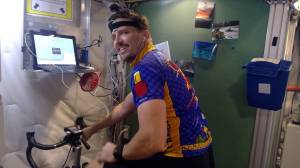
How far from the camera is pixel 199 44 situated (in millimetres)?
2133

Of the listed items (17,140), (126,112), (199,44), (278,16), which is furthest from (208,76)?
(17,140)

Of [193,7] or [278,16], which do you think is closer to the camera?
[278,16]

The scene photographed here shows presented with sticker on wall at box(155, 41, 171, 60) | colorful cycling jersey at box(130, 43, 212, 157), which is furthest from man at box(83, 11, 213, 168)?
sticker on wall at box(155, 41, 171, 60)

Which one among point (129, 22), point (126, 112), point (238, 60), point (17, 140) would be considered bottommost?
point (17, 140)

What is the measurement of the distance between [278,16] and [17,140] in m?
2.04

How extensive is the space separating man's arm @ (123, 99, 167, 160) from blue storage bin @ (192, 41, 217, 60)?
117cm

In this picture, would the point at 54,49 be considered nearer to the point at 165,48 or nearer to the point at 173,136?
the point at 165,48

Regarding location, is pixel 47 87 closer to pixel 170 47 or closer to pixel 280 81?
pixel 170 47

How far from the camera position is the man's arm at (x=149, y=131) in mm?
981

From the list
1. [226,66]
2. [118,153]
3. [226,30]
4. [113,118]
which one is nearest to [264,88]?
[226,66]

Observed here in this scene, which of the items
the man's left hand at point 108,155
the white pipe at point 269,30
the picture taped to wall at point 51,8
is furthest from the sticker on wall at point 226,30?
the man's left hand at point 108,155

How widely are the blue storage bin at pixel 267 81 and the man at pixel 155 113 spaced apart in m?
0.68

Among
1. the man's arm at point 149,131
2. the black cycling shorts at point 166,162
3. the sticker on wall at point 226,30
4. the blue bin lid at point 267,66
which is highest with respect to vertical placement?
the sticker on wall at point 226,30

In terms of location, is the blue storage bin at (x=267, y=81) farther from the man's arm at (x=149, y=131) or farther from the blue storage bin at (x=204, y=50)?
the man's arm at (x=149, y=131)
